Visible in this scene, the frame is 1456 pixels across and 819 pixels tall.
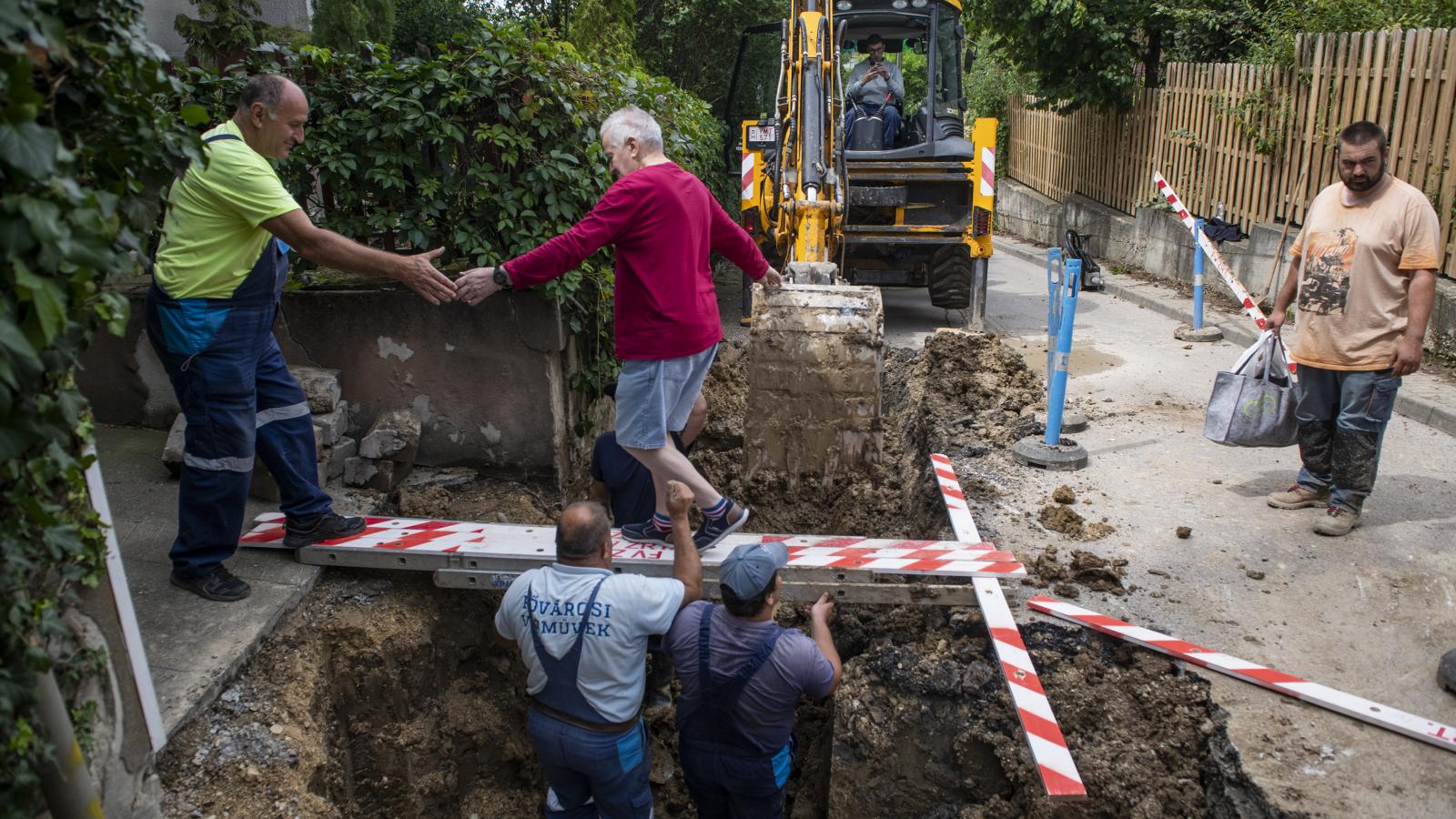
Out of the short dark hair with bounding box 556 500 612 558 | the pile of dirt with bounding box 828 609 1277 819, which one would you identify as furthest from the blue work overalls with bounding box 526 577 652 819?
the pile of dirt with bounding box 828 609 1277 819

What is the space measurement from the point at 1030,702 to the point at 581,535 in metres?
1.67

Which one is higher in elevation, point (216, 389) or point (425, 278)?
point (425, 278)

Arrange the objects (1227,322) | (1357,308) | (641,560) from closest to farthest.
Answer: (641,560) < (1357,308) < (1227,322)

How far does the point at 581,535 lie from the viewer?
3096mm

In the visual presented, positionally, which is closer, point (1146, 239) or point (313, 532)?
point (313, 532)

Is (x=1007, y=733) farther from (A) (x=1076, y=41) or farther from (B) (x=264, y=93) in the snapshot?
(A) (x=1076, y=41)

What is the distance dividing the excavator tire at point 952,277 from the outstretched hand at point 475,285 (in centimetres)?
668

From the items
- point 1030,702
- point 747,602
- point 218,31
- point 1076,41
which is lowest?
point 1030,702

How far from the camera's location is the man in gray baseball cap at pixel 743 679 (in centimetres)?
317

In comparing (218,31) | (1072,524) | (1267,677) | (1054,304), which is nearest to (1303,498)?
(1072,524)

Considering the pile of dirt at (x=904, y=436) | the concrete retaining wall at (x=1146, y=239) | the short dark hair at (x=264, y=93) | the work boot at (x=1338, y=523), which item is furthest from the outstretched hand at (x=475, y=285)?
the concrete retaining wall at (x=1146, y=239)

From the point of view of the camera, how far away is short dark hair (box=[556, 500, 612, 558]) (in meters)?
3.09

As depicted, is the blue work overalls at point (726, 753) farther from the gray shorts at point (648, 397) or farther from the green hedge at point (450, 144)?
the green hedge at point (450, 144)

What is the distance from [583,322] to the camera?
5559mm
